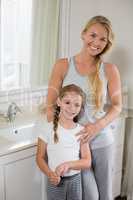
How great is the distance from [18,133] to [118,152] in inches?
33.4

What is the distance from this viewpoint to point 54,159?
1.42 metres

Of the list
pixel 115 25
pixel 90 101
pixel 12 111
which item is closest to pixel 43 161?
pixel 90 101

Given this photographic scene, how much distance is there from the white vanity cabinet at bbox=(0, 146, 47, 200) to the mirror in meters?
0.64

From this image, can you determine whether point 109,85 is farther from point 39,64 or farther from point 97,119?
point 39,64

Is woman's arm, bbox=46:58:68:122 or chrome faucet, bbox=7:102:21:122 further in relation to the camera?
chrome faucet, bbox=7:102:21:122

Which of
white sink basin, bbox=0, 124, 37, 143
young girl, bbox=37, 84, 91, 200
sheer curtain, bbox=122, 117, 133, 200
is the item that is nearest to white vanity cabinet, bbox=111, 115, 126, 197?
Result: sheer curtain, bbox=122, 117, 133, 200

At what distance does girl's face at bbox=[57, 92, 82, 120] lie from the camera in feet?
4.53

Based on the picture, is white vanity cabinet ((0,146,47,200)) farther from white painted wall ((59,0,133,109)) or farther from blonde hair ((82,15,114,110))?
white painted wall ((59,0,133,109))

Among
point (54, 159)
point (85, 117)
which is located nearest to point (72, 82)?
point (85, 117)

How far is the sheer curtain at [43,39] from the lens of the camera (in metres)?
2.32

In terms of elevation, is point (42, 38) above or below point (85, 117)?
above

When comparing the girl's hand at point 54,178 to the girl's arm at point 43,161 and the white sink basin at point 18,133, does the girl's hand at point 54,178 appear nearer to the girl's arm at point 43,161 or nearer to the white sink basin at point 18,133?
the girl's arm at point 43,161

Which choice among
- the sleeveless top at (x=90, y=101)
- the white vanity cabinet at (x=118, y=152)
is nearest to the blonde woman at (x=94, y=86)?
the sleeveless top at (x=90, y=101)

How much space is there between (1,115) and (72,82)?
2.42 ft
